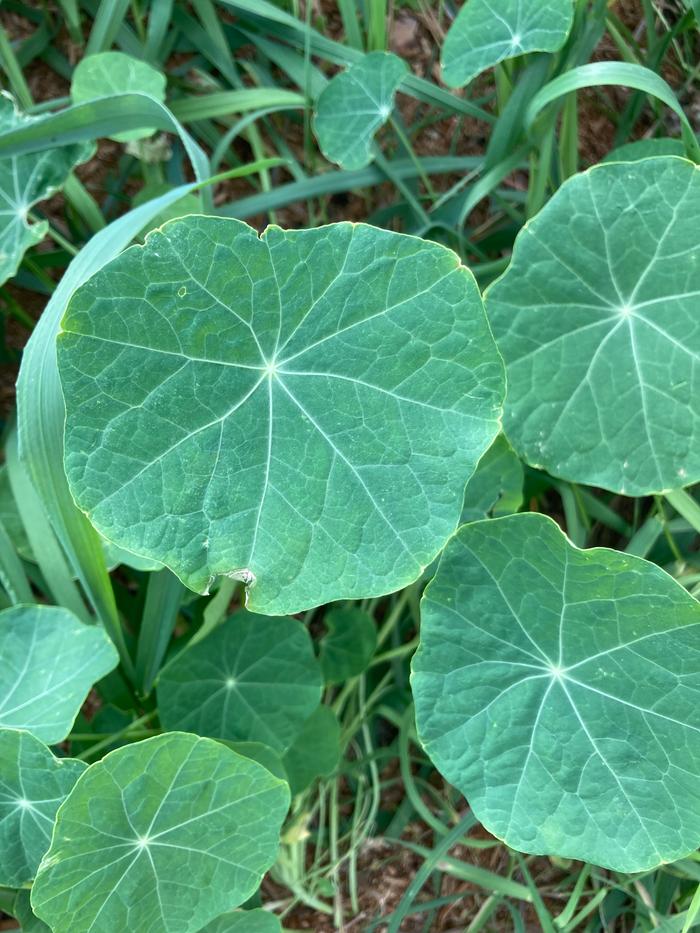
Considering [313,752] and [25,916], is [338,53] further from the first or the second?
[25,916]

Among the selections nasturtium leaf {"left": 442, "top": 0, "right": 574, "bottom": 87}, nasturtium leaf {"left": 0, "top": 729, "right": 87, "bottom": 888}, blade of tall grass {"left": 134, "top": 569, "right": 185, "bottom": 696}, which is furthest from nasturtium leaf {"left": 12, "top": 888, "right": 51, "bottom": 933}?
nasturtium leaf {"left": 442, "top": 0, "right": 574, "bottom": 87}

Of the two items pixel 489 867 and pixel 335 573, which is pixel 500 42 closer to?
pixel 335 573

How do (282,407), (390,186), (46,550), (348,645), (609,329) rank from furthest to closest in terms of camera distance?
(390,186), (348,645), (46,550), (609,329), (282,407)

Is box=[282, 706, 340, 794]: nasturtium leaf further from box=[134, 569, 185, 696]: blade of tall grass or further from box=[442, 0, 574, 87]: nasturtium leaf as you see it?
box=[442, 0, 574, 87]: nasturtium leaf

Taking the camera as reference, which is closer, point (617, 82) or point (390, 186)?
point (617, 82)

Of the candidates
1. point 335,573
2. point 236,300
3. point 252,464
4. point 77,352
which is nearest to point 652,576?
point 335,573

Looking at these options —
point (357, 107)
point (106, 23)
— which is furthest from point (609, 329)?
point (106, 23)
